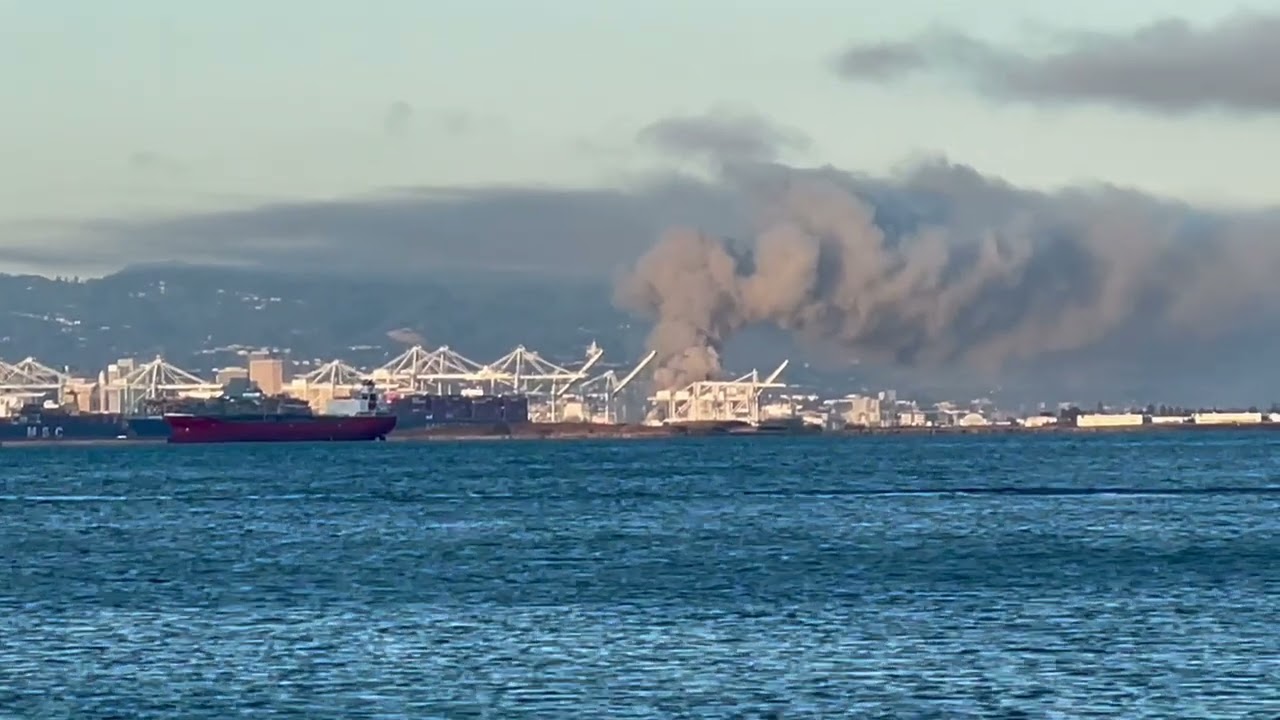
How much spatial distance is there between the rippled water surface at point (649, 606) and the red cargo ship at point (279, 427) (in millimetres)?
103622

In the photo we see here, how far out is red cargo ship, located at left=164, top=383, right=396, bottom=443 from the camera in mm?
178250

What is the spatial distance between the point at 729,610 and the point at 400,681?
887 centimetres

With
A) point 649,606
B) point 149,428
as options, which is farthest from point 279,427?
point 649,606

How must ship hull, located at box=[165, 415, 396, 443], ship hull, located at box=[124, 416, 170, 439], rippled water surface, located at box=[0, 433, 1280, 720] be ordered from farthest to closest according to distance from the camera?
ship hull, located at box=[124, 416, 170, 439]
ship hull, located at box=[165, 415, 396, 443]
rippled water surface, located at box=[0, 433, 1280, 720]

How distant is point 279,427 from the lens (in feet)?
584

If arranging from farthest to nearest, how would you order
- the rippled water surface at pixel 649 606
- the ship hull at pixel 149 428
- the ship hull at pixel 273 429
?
the ship hull at pixel 149 428, the ship hull at pixel 273 429, the rippled water surface at pixel 649 606

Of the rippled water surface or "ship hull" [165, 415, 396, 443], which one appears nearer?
the rippled water surface

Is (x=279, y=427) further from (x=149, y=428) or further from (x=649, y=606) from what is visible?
(x=649, y=606)

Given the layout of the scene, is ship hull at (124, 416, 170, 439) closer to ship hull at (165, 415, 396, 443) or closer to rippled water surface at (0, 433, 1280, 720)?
ship hull at (165, 415, 396, 443)

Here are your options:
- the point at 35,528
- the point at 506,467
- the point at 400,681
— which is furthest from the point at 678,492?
the point at 400,681

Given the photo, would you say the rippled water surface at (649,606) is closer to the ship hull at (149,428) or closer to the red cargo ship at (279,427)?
the red cargo ship at (279,427)

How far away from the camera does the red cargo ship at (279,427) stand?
585 ft

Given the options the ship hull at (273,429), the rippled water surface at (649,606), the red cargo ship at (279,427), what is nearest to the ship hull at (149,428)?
the red cargo ship at (279,427)

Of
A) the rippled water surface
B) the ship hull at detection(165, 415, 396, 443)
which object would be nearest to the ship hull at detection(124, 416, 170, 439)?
the ship hull at detection(165, 415, 396, 443)
